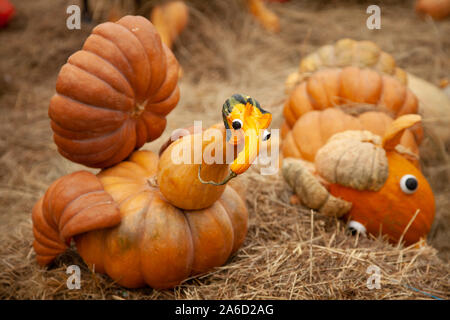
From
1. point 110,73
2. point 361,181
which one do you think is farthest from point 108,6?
point 361,181

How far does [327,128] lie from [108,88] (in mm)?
1504

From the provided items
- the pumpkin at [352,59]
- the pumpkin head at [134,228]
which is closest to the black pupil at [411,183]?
the pumpkin head at [134,228]

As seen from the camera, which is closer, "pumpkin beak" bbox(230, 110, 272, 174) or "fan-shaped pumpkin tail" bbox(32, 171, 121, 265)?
"pumpkin beak" bbox(230, 110, 272, 174)

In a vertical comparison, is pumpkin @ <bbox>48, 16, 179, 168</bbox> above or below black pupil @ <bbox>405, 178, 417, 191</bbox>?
above

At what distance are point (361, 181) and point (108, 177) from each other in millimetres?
1355

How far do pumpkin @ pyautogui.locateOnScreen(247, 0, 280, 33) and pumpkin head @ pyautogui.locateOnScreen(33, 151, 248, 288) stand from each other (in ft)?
12.6

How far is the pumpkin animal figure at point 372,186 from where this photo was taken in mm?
2434

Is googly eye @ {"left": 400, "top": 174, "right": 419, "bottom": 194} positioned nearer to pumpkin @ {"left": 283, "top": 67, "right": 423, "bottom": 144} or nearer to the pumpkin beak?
pumpkin @ {"left": 283, "top": 67, "right": 423, "bottom": 144}

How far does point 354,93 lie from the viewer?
119 inches

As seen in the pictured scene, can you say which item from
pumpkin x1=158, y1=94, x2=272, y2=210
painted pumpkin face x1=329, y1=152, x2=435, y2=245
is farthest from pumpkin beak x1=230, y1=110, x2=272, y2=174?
painted pumpkin face x1=329, y1=152, x2=435, y2=245

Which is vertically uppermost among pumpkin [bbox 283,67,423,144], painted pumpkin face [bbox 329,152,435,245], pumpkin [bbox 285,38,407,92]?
pumpkin [bbox 285,38,407,92]

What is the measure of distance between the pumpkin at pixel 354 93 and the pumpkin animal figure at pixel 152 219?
1.29 metres

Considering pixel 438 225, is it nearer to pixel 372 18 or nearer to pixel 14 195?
pixel 14 195

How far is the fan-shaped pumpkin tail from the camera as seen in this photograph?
76.3 inches
